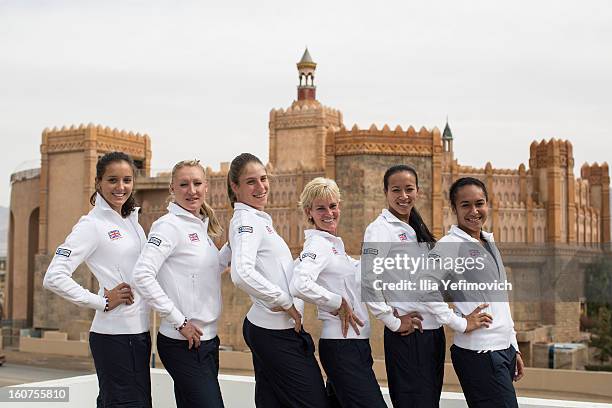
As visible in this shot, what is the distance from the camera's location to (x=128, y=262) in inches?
176

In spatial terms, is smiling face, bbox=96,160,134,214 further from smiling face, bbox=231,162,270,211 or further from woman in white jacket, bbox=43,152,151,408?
smiling face, bbox=231,162,270,211

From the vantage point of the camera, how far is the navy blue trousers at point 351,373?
4.36m

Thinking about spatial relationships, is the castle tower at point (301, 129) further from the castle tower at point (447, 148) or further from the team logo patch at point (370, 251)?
the team logo patch at point (370, 251)

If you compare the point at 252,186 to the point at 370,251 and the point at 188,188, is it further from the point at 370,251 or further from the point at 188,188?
the point at 370,251

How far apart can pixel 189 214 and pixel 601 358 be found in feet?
89.5

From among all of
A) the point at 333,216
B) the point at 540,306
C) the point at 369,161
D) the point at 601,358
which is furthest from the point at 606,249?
the point at 333,216

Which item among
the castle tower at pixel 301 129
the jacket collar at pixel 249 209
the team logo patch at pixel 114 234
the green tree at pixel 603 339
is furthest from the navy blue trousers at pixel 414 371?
the castle tower at pixel 301 129

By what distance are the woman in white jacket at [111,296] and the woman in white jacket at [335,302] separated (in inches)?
36.2

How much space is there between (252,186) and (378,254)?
0.81 meters

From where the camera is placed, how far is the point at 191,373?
4.29 metres

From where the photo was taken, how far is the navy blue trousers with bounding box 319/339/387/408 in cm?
436

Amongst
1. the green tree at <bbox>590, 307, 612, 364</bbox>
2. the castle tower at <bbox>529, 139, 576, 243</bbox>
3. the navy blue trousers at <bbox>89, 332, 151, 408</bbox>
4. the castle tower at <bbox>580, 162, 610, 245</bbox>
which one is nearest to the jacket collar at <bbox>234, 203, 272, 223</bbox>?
the navy blue trousers at <bbox>89, 332, 151, 408</bbox>

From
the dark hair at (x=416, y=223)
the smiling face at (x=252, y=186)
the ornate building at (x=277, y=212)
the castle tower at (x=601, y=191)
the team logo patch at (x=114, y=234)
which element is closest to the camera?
the team logo patch at (x=114, y=234)

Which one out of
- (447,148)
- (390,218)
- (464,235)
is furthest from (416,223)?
(447,148)
